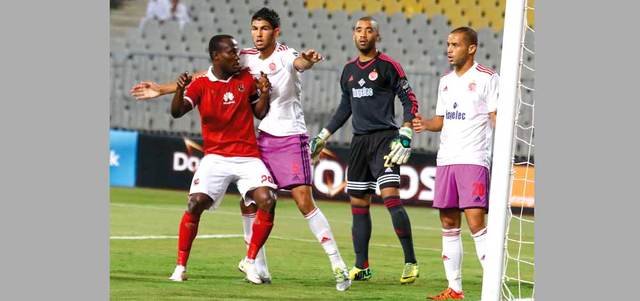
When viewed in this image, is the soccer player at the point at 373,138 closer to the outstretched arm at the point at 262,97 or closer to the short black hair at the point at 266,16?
the short black hair at the point at 266,16

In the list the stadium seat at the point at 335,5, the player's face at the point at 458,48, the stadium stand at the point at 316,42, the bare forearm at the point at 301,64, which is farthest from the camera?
the stadium seat at the point at 335,5

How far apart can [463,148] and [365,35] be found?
1324 mm

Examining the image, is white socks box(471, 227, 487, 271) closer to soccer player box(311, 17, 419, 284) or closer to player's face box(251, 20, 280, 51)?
soccer player box(311, 17, 419, 284)

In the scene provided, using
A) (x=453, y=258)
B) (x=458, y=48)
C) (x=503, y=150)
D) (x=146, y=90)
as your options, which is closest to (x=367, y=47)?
(x=458, y=48)

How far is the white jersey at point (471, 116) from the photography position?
888 cm

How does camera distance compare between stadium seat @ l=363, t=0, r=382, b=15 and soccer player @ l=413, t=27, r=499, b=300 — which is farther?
stadium seat @ l=363, t=0, r=382, b=15

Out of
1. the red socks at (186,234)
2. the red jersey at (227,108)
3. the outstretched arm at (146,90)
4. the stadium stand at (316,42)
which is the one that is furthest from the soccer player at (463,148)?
the stadium stand at (316,42)

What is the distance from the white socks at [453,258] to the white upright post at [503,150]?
1000 millimetres

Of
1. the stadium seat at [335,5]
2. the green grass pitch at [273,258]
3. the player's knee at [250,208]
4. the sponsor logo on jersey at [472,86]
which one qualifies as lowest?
the green grass pitch at [273,258]

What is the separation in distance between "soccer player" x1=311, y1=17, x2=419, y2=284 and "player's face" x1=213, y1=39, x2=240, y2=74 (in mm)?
996

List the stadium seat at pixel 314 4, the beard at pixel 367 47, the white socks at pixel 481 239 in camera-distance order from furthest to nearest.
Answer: the stadium seat at pixel 314 4 < the beard at pixel 367 47 < the white socks at pixel 481 239

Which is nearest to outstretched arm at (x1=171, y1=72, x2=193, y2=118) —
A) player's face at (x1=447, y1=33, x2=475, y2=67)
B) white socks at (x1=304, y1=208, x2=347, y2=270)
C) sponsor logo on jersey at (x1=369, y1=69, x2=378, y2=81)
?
white socks at (x1=304, y1=208, x2=347, y2=270)

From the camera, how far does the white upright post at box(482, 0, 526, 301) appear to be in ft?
25.5

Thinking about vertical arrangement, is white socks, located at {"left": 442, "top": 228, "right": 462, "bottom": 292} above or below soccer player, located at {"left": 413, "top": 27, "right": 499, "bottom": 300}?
below
